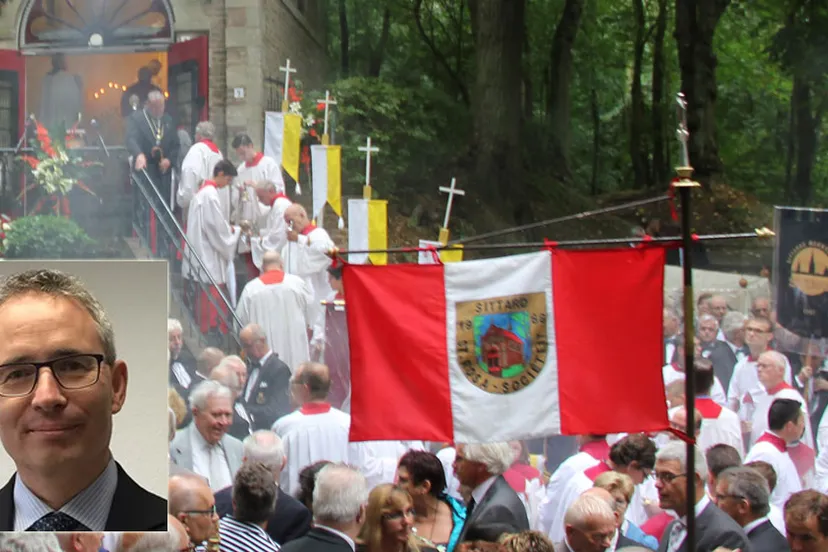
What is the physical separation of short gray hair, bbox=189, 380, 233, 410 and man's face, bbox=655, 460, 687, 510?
2.16 m

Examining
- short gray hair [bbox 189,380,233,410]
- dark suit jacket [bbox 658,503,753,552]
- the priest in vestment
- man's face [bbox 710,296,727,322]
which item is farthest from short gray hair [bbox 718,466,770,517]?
the priest in vestment

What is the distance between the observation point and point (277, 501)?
5605 mm

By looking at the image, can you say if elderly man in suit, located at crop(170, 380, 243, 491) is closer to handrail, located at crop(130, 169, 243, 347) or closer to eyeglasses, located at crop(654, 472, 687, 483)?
handrail, located at crop(130, 169, 243, 347)

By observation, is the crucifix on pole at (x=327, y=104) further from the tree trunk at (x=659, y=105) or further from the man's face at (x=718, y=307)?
the man's face at (x=718, y=307)

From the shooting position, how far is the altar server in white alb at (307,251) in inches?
262

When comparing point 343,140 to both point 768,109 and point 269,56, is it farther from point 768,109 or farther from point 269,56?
point 768,109

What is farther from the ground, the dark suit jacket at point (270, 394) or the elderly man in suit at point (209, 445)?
the dark suit jacket at point (270, 394)

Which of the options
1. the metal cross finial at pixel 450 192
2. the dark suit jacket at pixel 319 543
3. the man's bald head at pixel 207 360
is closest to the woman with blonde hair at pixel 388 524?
the dark suit jacket at pixel 319 543

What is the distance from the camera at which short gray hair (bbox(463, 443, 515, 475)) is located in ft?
17.8

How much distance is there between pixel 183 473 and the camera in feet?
19.4

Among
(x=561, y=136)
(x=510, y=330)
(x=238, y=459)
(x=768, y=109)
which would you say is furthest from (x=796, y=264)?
(x=238, y=459)

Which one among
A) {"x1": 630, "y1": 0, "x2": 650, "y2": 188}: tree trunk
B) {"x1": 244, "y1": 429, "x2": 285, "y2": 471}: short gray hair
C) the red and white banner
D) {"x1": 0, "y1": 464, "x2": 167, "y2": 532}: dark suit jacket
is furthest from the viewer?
{"x1": 630, "y1": 0, "x2": 650, "y2": 188}: tree trunk

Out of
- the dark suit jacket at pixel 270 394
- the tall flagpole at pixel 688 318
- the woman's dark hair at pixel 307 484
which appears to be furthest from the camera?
the dark suit jacket at pixel 270 394

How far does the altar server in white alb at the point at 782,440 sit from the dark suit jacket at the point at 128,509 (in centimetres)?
283
